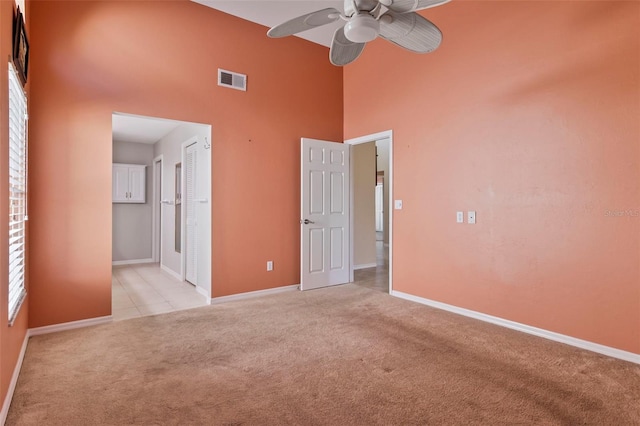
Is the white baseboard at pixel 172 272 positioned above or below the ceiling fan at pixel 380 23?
below

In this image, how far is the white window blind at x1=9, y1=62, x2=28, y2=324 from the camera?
2.18 m

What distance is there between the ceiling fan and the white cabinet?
229 inches

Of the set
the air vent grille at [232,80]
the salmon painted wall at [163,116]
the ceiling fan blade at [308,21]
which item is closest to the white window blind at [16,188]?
the salmon painted wall at [163,116]

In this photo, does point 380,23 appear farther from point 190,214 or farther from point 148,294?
point 148,294

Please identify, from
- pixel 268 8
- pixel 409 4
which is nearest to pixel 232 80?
pixel 268 8

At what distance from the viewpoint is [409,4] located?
1.96 meters

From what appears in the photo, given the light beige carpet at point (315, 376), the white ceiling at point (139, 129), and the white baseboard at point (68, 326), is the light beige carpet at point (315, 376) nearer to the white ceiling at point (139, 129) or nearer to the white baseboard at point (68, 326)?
the white baseboard at point (68, 326)

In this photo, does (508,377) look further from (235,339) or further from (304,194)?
(304,194)

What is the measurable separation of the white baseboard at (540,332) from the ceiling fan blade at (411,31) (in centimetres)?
258

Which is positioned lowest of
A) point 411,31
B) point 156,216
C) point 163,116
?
point 156,216

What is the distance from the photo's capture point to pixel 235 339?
9.93 feet

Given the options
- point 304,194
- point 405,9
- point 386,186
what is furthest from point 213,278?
point 386,186

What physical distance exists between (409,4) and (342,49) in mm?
683

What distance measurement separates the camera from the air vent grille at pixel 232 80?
13.6 feet
